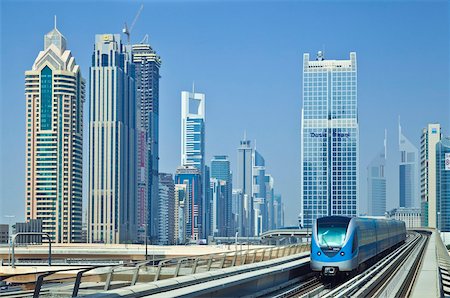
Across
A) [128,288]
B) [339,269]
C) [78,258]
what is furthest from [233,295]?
[78,258]

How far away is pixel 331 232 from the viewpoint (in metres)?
38.9

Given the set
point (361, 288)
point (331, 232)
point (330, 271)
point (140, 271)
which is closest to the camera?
point (140, 271)

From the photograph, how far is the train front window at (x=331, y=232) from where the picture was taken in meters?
38.4

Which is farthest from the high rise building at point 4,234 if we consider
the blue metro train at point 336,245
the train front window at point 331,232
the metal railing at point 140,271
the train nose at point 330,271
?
the metal railing at point 140,271

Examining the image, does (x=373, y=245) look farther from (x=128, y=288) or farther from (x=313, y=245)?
(x=128, y=288)

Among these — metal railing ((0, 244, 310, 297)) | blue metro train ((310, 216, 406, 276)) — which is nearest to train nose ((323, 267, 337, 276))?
blue metro train ((310, 216, 406, 276))

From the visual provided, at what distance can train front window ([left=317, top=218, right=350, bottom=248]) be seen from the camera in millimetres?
38438

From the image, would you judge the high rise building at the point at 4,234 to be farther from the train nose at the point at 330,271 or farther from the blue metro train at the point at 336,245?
the train nose at the point at 330,271

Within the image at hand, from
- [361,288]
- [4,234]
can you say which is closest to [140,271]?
[361,288]

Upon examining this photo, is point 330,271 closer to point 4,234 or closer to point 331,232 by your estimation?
point 331,232

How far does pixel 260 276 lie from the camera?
95.5 ft

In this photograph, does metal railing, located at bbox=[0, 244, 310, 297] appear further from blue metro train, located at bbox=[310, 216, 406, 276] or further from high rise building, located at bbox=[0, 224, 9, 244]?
high rise building, located at bbox=[0, 224, 9, 244]

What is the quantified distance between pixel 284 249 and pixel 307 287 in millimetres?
11692

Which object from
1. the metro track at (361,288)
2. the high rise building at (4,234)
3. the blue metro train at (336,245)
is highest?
the blue metro train at (336,245)
